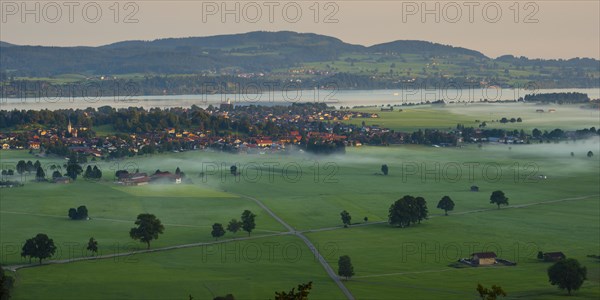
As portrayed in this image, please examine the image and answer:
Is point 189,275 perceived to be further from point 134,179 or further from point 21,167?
point 21,167

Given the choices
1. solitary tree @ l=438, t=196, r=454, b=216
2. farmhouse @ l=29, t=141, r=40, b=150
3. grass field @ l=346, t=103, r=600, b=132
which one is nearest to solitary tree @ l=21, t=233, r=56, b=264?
solitary tree @ l=438, t=196, r=454, b=216

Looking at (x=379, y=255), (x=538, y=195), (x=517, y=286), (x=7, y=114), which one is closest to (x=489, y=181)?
(x=538, y=195)

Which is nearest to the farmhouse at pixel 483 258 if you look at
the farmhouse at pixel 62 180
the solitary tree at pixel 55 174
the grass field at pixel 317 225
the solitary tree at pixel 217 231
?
the grass field at pixel 317 225

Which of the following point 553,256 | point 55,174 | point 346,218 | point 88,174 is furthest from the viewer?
point 88,174

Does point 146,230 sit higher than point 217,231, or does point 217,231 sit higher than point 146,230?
point 146,230

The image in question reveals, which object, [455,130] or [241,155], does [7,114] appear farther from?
[455,130]

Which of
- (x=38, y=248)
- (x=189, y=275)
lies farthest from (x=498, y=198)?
(x=38, y=248)
